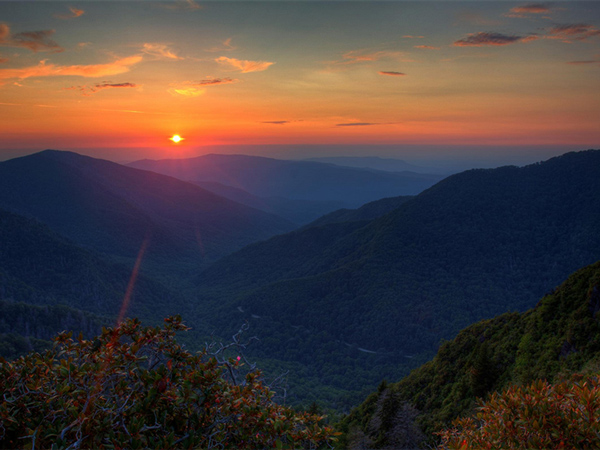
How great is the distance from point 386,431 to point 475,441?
1855cm

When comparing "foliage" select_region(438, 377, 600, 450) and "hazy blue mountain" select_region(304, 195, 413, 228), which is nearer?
"foliage" select_region(438, 377, 600, 450)

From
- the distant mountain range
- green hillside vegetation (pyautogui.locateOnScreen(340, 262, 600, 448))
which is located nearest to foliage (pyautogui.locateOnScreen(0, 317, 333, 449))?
green hillside vegetation (pyautogui.locateOnScreen(340, 262, 600, 448))

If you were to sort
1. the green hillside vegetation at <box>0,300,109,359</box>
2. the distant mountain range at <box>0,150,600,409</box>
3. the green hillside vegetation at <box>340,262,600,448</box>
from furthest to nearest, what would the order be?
1. the distant mountain range at <box>0,150,600,409</box>
2. the green hillside vegetation at <box>0,300,109,359</box>
3. the green hillside vegetation at <box>340,262,600,448</box>

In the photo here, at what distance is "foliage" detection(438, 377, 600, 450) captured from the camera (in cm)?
517

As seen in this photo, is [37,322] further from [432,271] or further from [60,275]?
[432,271]

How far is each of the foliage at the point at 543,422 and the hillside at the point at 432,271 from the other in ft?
243

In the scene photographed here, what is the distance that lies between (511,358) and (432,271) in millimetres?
80015

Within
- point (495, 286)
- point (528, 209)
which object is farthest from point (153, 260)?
point (528, 209)

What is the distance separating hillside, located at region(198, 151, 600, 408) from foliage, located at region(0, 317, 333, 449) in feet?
244

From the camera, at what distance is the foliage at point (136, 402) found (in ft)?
17.2

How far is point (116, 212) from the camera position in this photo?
19288 centimetres

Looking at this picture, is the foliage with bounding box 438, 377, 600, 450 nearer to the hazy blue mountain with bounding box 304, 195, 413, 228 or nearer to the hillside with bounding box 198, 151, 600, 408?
the hillside with bounding box 198, 151, 600, 408

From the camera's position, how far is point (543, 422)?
17.8 ft

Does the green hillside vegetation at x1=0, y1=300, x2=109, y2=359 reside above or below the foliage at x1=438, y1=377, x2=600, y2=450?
below
